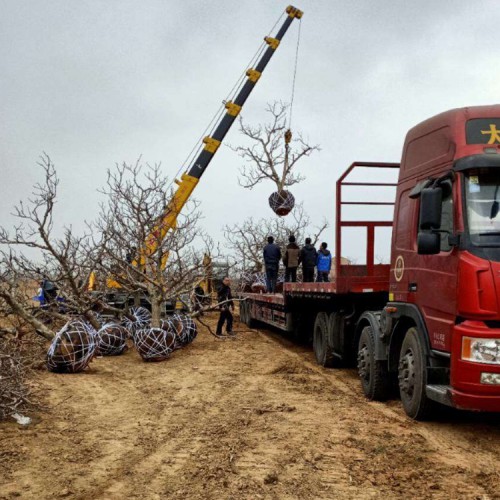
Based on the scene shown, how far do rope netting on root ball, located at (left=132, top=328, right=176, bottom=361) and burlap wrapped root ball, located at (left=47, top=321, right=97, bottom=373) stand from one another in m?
1.45

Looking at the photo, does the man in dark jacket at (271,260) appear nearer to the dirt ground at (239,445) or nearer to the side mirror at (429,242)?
the dirt ground at (239,445)

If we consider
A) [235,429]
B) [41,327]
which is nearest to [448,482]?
[235,429]

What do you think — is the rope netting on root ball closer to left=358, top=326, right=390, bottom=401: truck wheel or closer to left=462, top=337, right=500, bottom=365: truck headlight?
left=358, top=326, right=390, bottom=401: truck wheel

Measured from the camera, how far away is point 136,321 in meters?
13.5

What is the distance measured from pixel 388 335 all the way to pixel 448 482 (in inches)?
107

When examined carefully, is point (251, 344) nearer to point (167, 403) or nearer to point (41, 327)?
point (41, 327)

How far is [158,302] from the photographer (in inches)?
504

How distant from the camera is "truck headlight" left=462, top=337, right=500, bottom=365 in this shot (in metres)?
5.12

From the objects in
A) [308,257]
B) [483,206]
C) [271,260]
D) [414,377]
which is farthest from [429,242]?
[271,260]

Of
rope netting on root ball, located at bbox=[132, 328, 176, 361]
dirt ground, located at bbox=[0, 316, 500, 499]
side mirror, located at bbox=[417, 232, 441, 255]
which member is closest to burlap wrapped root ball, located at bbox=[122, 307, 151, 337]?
rope netting on root ball, located at bbox=[132, 328, 176, 361]

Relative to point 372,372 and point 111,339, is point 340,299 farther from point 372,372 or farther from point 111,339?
point 111,339

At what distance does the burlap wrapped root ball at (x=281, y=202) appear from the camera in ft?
57.4

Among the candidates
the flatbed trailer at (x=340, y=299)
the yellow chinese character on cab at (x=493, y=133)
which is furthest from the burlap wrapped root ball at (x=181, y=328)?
the yellow chinese character on cab at (x=493, y=133)

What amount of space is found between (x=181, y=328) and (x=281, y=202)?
6.33 m
